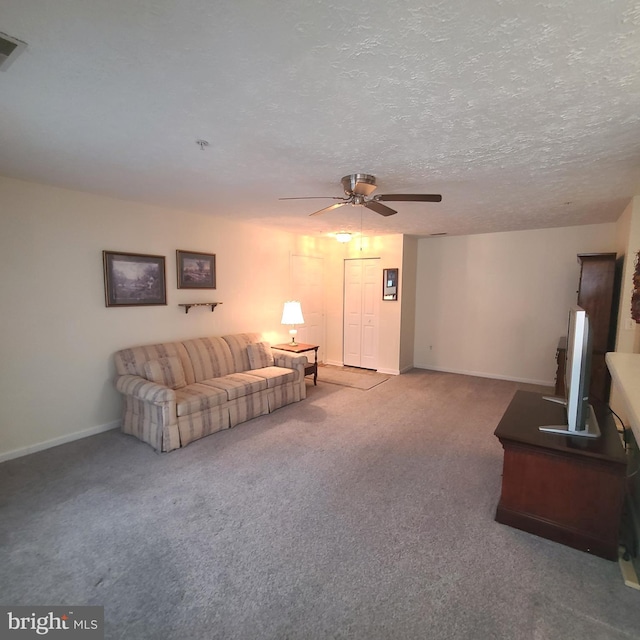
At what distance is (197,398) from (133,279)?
5.12ft

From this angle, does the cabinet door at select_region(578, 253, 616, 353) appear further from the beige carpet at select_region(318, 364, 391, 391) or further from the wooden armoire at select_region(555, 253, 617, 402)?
the beige carpet at select_region(318, 364, 391, 391)

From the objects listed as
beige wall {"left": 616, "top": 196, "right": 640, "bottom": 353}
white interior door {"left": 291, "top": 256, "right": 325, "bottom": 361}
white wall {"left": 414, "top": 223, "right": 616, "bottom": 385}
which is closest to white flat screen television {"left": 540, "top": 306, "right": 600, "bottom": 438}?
beige wall {"left": 616, "top": 196, "right": 640, "bottom": 353}

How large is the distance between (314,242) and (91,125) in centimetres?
449

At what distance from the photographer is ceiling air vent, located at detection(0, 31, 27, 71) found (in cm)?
125

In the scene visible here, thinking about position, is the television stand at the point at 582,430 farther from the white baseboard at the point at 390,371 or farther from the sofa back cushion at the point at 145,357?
the white baseboard at the point at 390,371

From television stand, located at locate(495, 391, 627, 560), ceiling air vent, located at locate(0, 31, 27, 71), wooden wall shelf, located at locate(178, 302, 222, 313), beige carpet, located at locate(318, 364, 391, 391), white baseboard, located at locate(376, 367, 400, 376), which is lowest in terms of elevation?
beige carpet, located at locate(318, 364, 391, 391)

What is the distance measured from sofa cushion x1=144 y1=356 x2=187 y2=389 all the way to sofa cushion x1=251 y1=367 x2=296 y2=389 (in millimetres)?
876

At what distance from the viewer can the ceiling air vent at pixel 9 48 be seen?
1.25m

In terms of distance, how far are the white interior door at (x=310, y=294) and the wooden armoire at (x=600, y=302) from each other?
4.00 m

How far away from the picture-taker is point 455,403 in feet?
14.8

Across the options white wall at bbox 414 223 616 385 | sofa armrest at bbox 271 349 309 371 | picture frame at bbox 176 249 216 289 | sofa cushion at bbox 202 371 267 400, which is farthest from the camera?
white wall at bbox 414 223 616 385

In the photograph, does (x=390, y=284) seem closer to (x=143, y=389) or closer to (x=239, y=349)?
(x=239, y=349)

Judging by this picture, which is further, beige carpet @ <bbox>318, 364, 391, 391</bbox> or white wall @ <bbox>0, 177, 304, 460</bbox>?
beige carpet @ <bbox>318, 364, 391, 391</bbox>

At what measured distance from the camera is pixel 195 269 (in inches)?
171
